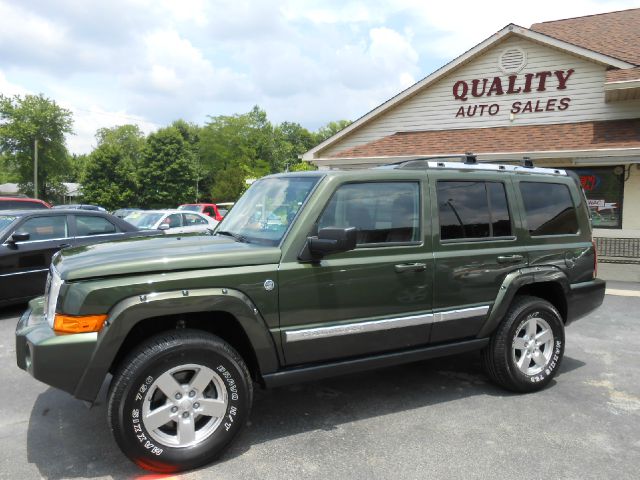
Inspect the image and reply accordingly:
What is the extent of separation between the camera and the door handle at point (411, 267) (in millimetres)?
3643

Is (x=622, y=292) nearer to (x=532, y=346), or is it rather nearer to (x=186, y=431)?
(x=532, y=346)

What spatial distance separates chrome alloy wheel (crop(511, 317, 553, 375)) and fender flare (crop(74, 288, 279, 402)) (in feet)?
7.54

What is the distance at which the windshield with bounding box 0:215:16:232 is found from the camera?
7.27m

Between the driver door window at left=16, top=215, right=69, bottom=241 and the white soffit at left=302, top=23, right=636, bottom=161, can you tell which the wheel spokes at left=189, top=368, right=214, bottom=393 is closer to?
the driver door window at left=16, top=215, right=69, bottom=241

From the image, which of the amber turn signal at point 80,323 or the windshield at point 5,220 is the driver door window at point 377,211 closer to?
the amber turn signal at point 80,323

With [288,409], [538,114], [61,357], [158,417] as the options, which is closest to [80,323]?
[61,357]

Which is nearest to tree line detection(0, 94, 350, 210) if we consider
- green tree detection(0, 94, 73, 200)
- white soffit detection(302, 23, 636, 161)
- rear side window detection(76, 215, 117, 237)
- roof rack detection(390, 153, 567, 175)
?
green tree detection(0, 94, 73, 200)

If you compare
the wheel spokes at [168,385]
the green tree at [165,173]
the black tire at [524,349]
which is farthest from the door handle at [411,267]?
the green tree at [165,173]

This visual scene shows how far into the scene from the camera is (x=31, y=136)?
50.6 metres

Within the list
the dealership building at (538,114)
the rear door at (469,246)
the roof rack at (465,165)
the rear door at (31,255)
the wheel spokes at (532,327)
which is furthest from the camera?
the dealership building at (538,114)

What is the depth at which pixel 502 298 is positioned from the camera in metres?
4.11

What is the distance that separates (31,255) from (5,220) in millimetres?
799

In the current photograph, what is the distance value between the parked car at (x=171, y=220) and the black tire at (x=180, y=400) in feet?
32.3

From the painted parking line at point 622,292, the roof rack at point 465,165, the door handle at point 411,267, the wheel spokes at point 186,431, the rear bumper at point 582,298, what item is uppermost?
the roof rack at point 465,165
